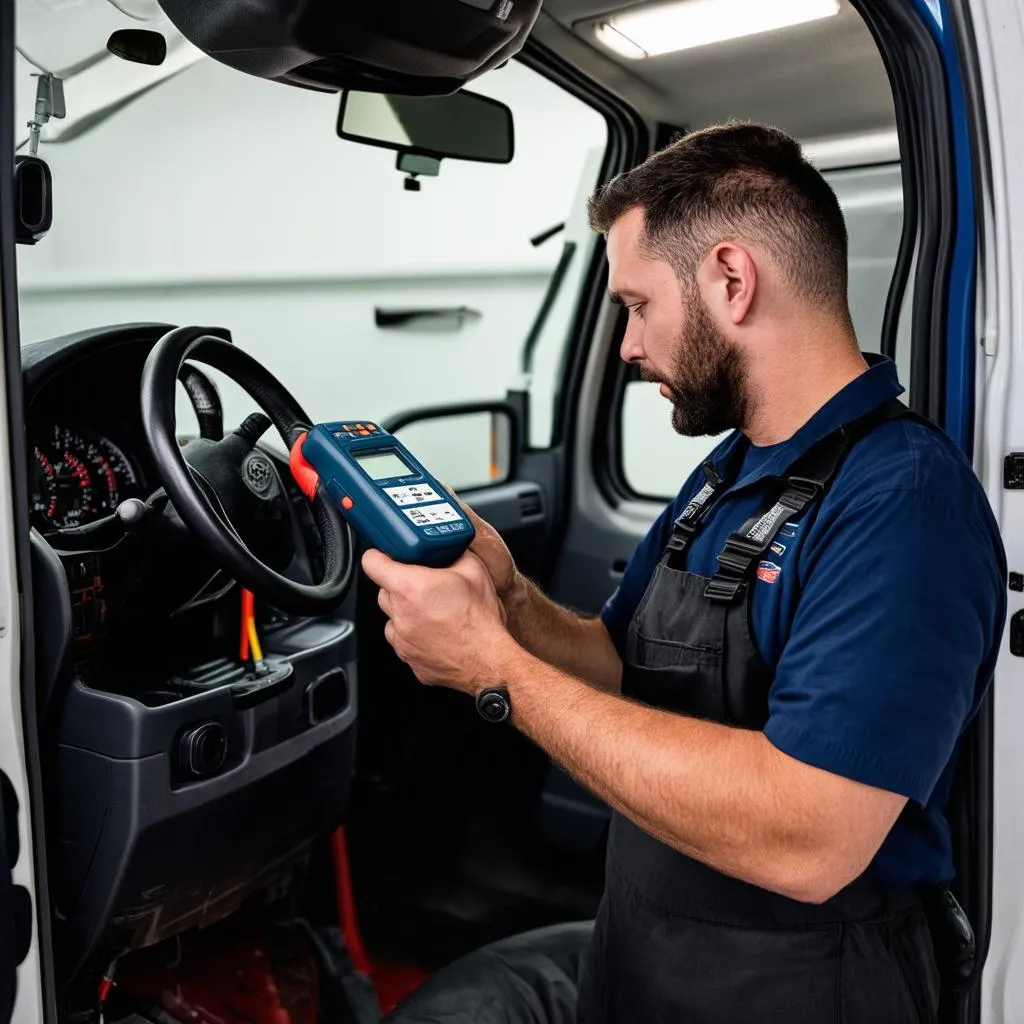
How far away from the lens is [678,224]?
1328 millimetres

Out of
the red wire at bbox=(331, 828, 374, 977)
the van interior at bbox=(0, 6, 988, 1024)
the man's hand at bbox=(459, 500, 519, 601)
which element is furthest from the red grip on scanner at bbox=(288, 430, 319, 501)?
the red wire at bbox=(331, 828, 374, 977)

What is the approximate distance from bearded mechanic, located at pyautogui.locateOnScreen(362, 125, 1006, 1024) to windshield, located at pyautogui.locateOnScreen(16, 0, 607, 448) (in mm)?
3625

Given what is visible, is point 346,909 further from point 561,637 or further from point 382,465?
point 382,465

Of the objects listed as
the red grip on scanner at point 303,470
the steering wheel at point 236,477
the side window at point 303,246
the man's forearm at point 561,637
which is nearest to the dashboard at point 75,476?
the steering wheel at point 236,477

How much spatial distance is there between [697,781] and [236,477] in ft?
3.00

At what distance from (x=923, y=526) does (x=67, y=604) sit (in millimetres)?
1066

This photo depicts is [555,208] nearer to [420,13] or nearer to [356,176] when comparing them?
[356,176]

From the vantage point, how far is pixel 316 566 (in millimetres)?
1974

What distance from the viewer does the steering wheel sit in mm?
1395

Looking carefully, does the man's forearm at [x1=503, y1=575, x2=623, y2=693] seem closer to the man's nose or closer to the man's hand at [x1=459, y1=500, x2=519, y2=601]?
the man's hand at [x1=459, y1=500, x2=519, y2=601]

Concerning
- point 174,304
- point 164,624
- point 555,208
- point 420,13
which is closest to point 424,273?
point 555,208

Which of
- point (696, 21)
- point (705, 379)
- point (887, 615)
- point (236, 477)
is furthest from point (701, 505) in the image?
point (696, 21)

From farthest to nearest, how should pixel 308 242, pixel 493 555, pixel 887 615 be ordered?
pixel 308 242
pixel 493 555
pixel 887 615

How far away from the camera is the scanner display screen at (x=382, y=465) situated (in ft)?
4.24
